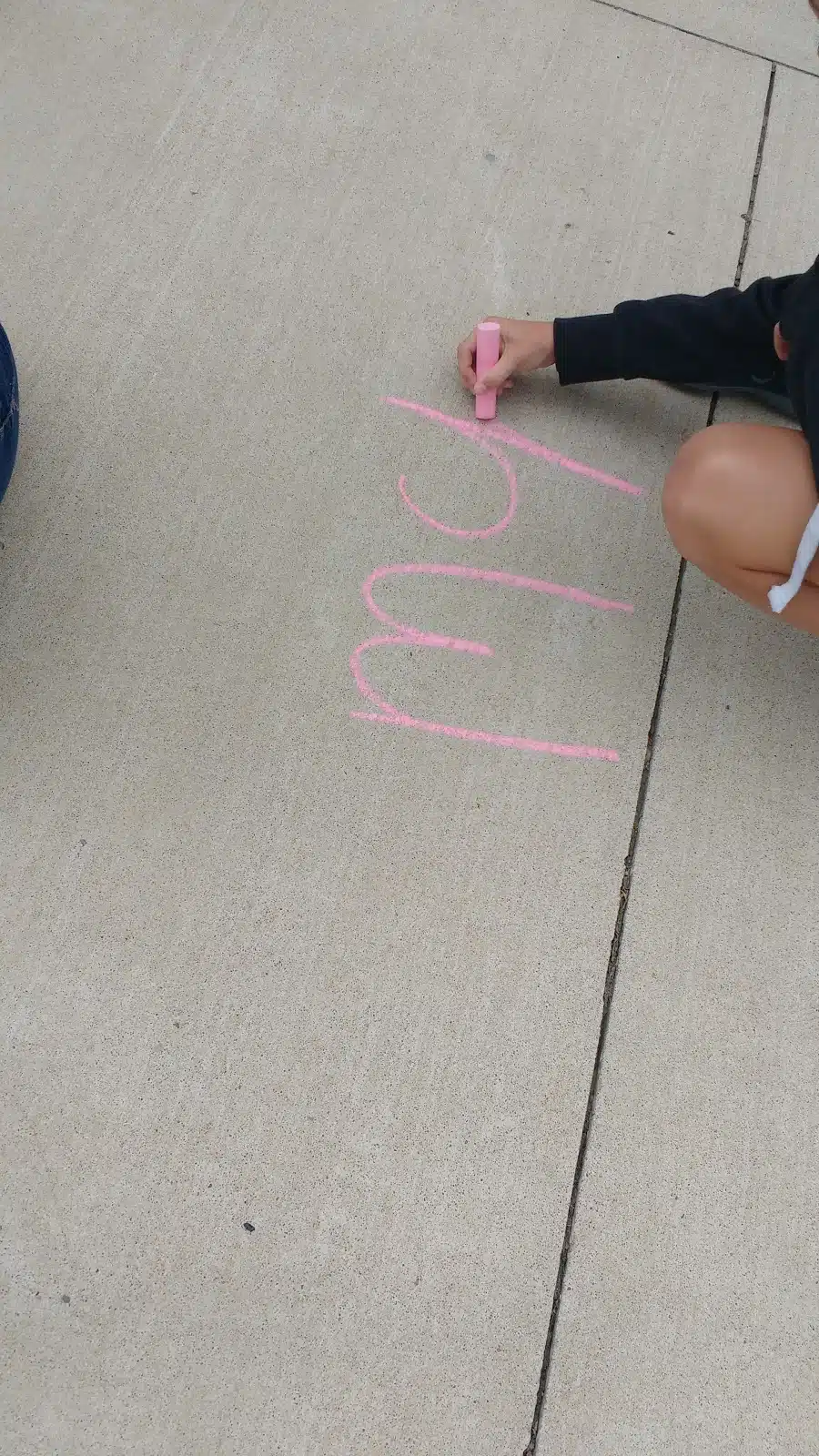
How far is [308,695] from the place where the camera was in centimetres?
163

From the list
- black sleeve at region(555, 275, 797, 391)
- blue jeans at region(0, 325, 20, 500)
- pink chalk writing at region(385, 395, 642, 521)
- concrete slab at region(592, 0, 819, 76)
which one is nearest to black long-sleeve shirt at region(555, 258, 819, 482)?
black sleeve at region(555, 275, 797, 391)

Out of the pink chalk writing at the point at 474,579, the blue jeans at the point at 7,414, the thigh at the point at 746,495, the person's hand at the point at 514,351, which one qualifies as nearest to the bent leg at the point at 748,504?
the thigh at the point at 746,495

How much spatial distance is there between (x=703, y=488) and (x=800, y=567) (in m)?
0.16

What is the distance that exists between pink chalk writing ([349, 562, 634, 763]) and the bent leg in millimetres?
241

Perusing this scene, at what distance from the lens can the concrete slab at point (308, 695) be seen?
52.1 inches

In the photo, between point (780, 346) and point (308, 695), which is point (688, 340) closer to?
point (780, 346)

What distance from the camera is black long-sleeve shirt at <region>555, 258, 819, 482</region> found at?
163 centimetres

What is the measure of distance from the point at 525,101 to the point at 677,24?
0.42m

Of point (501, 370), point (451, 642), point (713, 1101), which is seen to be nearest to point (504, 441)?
point (501, 370)

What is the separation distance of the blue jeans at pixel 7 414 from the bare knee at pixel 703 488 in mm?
883

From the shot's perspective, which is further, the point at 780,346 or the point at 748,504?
the point at 780,346

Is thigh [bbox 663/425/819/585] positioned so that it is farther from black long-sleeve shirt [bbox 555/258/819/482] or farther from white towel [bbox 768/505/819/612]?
black long-sleeve shirt [bbox 555/258/819/482]

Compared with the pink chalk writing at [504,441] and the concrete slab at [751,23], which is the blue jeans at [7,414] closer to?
the pink chalk writing at [504,441]

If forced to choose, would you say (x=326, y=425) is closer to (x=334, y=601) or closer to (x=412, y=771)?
(x=334, y=601)
